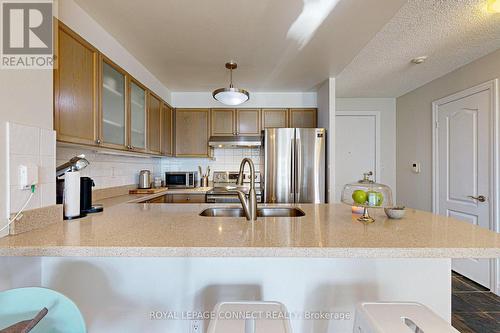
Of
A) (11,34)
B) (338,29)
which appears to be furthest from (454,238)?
(11,34)

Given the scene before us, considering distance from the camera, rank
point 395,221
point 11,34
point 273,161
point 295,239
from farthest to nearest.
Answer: point 273,161 < point 395,221 < point 11,34 < point 295,239

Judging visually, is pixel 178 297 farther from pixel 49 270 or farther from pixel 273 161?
pixel 273 161

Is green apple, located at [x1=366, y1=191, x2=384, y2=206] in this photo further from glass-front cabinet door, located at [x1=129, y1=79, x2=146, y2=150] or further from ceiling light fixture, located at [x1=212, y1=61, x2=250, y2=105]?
glass-front cabinet door, located at [x1=129, y1=79, x2=146, y2=150]

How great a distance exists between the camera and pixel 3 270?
0.95m

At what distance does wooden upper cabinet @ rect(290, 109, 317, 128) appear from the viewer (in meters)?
3.46

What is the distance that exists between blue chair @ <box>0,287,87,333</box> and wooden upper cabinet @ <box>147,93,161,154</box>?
81.6 inches

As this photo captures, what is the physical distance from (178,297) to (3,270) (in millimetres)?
692

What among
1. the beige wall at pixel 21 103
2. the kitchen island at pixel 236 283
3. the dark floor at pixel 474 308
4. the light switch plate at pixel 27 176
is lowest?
the dark floor at pixel 474 308

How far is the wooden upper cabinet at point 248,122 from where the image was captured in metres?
3.50

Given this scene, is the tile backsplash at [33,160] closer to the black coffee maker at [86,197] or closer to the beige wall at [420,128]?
the black coffee maker at [86,197]

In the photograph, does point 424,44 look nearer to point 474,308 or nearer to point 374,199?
point 374,199

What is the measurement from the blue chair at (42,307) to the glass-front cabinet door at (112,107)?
1.29m

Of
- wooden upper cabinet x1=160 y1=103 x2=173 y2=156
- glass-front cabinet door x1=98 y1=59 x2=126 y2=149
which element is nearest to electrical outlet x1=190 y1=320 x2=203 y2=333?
glass-front cabinet door x1=98 y1=59 x2=126 y2=149

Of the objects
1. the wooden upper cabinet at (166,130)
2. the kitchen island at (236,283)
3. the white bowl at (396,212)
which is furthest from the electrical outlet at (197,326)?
the wooden upper cabinet at (166,130)
